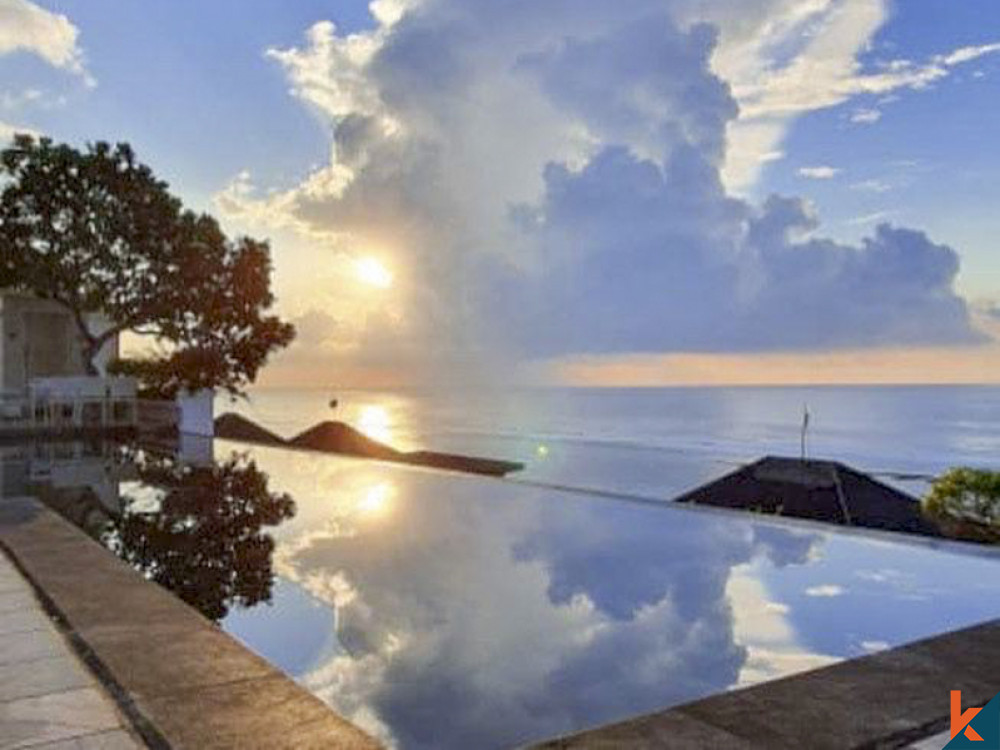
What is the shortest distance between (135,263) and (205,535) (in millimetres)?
14809

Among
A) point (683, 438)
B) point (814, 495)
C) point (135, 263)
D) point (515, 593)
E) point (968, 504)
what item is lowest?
point (683, 438)

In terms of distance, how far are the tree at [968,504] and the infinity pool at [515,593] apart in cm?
484

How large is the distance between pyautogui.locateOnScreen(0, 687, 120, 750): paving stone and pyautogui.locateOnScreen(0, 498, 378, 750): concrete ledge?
0.27 ft

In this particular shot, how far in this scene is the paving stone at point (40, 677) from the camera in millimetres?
3398

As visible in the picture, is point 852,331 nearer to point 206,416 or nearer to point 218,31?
point 206,416

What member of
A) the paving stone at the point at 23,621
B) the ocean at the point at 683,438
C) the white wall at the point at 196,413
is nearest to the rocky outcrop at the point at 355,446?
the ocean at the point at 683,438

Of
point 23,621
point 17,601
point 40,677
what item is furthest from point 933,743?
point 17,601

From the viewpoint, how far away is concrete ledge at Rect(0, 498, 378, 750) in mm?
3107

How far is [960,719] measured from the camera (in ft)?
11.0

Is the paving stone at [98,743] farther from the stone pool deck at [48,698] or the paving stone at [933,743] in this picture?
the paving stone at [933,743]

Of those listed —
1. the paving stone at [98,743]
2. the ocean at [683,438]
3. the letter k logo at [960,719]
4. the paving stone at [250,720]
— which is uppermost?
the paving stone at [98,743]

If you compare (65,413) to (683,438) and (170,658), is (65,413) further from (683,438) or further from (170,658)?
(683,438)

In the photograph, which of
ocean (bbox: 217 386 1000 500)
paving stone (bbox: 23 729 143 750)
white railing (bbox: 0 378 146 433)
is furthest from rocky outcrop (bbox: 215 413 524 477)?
paving stone (bbox: 23 729 143 750)

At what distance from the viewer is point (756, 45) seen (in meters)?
14.1
